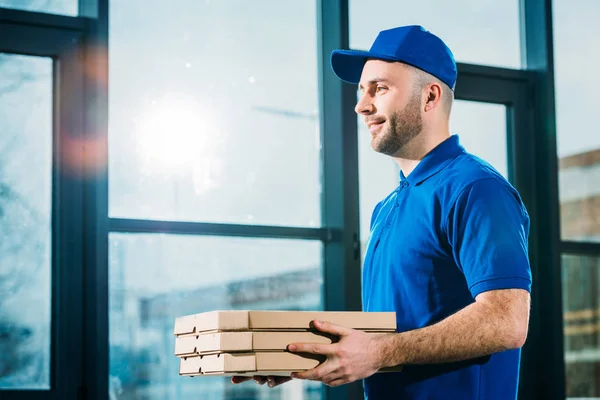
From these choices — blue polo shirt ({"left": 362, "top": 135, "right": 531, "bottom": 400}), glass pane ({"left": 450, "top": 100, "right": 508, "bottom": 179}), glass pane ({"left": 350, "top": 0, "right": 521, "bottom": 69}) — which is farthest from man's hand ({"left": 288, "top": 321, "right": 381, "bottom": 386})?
glass pane ({"left": 450, "top": 100, "right": 508, "bottom": 179})

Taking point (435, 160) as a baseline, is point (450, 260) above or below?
below

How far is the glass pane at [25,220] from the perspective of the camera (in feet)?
9.22

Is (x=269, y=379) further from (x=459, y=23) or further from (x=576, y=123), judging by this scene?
(x=576, y=123)

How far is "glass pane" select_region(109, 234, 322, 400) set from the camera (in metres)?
2.96

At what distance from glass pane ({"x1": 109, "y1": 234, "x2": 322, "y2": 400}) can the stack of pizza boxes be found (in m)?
1.36

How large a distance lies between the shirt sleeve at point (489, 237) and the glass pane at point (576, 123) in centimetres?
233

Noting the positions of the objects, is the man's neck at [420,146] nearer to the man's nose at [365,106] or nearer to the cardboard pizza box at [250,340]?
the man's nose at [365,106]

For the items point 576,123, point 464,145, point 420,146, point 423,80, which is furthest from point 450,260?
point 576,123

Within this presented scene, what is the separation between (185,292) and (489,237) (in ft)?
5.38

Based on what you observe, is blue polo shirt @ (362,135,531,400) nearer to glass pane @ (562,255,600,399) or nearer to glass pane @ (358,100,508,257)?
glass pane @ (358,100,508,257)

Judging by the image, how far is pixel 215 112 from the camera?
3244 millimetres

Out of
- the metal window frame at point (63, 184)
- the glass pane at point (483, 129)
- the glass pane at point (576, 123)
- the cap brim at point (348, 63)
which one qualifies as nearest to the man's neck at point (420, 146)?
the cap brim at point (348, 63)

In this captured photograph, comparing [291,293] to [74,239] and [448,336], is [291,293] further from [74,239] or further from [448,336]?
[448,336]

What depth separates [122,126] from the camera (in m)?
3.06
